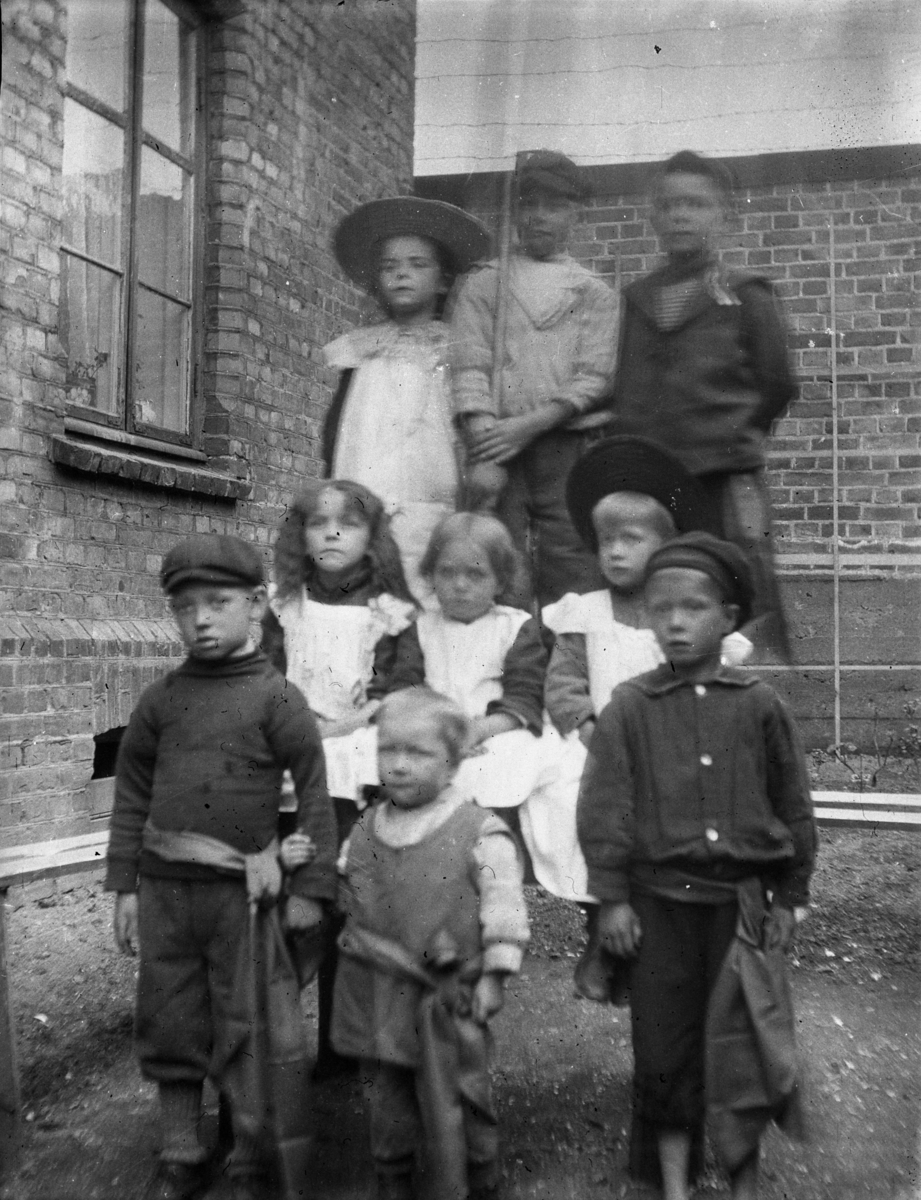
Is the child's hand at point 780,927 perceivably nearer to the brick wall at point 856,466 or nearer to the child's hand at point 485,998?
the child's hand at point 485,998

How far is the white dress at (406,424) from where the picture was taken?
2.72 meters

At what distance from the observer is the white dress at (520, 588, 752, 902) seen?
244cm

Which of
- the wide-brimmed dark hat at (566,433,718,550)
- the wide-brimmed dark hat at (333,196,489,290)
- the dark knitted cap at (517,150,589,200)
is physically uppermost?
the dark knitted cap at (517,150,589,200)

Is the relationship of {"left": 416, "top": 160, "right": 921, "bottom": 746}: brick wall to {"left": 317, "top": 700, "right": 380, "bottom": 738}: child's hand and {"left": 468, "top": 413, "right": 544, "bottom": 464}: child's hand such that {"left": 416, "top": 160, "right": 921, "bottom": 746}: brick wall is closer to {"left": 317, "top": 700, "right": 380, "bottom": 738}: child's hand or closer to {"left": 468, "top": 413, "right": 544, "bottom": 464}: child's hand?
{"left": 468, "top": 413, "right": 544, "bottom": 464}: child's hand

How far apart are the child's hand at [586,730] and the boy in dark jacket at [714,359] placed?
14.9 inches

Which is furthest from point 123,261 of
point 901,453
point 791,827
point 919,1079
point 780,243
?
point 901,453

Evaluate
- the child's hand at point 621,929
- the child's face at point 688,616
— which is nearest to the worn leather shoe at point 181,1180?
Result: the child's hand at point 621,929

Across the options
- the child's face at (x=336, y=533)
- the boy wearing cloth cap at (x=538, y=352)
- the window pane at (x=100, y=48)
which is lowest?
the child's face at (x=336, y=533)

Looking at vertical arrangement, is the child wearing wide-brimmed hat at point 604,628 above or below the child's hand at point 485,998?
above

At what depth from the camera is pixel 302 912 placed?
8.01 ft

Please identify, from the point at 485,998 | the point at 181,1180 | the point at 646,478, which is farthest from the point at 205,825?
the point at 646,478

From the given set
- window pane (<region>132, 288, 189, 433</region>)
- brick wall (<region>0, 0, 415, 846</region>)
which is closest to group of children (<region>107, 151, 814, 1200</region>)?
brick wall (<region>0, 0, 415, 846</region>)

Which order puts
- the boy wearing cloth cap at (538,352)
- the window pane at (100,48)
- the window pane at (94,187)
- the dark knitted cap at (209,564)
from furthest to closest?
the window pane at (94,187) → the window pane at (100,48) → the boy wearing cloth cap at (538,352) → the dark knitted cap at (209,564)

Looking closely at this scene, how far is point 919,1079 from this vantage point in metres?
3.20
